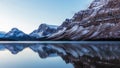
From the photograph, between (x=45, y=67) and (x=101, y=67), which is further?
(x=45, y=67)

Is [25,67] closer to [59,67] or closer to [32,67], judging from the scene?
[32,67]

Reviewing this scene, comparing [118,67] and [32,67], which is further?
[32,67]

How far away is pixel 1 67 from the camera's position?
806 inches

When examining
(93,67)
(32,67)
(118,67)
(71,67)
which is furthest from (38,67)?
(118,67)

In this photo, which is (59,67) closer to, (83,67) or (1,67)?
(83,67)

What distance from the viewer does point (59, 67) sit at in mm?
20500

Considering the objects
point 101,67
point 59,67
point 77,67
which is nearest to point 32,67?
point 59,67

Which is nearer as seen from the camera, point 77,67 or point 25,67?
point 77,67

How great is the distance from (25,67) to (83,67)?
14.4 ft

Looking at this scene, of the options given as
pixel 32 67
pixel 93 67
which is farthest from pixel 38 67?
pixel 93 67

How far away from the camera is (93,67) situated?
1873 cm

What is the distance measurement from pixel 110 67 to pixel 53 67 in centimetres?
419

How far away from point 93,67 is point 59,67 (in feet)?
9.40

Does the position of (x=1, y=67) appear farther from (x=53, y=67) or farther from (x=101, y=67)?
(x=101, y=67)
